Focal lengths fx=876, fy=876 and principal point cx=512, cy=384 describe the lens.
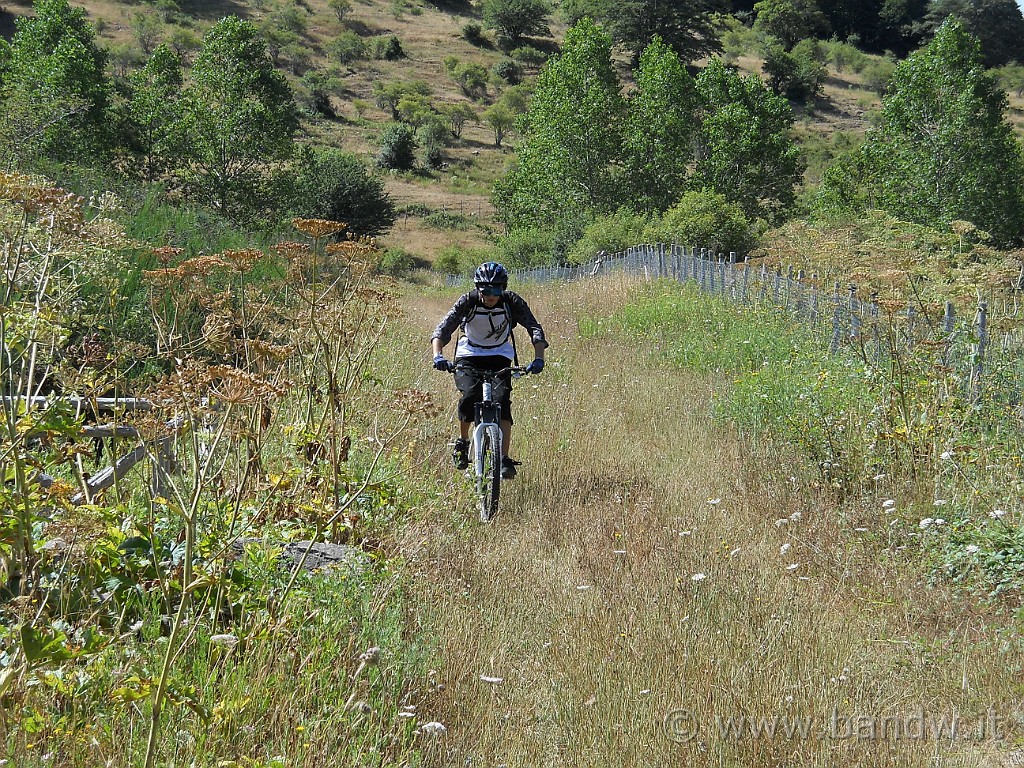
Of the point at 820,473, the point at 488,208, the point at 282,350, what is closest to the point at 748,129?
the point at 488,208

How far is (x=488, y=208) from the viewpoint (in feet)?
220

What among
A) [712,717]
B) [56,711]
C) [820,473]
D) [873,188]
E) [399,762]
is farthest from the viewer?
[873,188]

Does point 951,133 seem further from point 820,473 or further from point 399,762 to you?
point 399,762

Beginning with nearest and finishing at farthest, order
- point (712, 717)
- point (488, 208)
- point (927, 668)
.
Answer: point (712, 717), point (927, 668), point (488, 208)

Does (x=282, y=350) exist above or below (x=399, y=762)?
above

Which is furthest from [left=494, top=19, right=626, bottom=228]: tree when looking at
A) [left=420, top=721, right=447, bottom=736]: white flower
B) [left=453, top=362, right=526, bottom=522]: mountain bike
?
[left=420, top=721, right=447, bottom=736]: white flower

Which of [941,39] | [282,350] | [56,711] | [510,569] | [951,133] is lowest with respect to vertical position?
[510,569]

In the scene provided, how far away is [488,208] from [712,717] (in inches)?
2583

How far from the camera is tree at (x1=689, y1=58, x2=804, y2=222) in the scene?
4522cm

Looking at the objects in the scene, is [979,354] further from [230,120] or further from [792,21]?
[792,21]

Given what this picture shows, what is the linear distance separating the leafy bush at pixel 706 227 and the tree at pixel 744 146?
546 inches

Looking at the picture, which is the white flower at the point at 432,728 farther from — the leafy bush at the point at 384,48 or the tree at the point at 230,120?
the leafy bush at the point at 384,48

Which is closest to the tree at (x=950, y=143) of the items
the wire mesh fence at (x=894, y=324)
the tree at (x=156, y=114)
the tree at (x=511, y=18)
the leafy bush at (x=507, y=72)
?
the wire mesh fence at (x=894, y=324)

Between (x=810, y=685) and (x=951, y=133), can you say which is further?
(x=951, y=133)
